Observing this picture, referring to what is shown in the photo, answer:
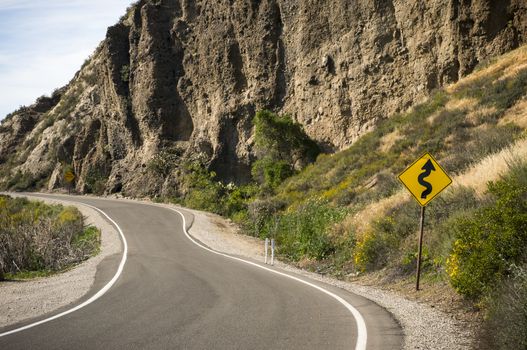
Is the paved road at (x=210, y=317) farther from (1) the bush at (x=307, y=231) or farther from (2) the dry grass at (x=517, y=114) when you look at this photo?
(2) the dry grass at (x=517, y=114)

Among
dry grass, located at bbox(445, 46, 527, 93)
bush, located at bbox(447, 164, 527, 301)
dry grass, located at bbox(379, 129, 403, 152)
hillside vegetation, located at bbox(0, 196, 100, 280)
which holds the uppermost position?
dry grass, located at bbox(445, 46, 527, 93)

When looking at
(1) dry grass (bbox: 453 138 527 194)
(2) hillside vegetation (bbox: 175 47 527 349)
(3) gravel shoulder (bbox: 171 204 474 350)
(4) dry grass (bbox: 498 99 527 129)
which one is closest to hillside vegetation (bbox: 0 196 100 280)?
(2) hillside vegetation (bbox: 175 47 527 349)

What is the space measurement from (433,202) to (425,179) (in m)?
3.37

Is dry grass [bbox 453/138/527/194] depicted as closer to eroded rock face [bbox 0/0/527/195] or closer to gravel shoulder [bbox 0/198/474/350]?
gravel shoulder [bbox 0/198/474/350]

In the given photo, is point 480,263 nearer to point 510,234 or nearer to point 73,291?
point 510,234

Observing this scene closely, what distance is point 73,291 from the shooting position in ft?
37.4

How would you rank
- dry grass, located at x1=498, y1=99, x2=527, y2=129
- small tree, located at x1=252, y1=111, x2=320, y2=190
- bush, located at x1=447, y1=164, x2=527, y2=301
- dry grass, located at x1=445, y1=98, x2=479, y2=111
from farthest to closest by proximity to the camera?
small tree, located at x1=252, y1=111, x2=320, y2=190
dry grass, located at x1=445, y1=98, x2=479, y2=111
dry grass, located at x1=498, y1=99, x2=527, y2=129
bush, located at x1=447, y1=164, x2=527, y2=301

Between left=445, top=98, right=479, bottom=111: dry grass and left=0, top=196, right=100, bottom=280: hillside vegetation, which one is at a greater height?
left=445, top=98, right=479, bottom=111: dry grass

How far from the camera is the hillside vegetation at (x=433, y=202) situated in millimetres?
8531

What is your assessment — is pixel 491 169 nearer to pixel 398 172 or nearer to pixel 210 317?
pixel 210 317

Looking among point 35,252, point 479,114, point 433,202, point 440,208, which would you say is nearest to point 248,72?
point 479,114

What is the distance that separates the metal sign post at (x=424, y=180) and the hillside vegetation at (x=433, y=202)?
0.75 metres

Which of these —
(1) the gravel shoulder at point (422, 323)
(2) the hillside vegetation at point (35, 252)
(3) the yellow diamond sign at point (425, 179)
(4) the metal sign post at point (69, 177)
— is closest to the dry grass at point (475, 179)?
(3) the yellow diamond sign at point (425, 179)

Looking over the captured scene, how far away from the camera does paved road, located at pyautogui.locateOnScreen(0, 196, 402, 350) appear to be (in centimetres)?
676
